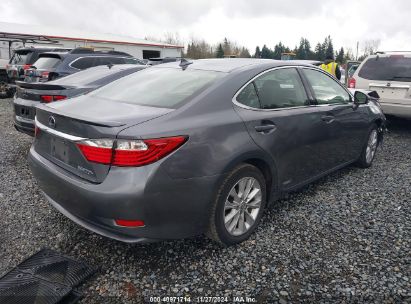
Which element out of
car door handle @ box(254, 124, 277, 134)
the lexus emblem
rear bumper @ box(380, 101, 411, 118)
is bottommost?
rear bumper @ box(380, 101, 411, 118)

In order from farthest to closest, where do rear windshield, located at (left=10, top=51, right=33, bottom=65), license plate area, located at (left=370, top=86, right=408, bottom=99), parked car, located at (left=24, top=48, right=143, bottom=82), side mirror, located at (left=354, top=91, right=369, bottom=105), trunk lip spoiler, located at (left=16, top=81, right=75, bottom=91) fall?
rear windshield, located at (left=10, top=51, right=33, bottom=65) → parked car, located at (left=24, top=48, right=143, bottom=82) → license plate area, located at (left=370, top=86, right=408, bottom=99) → trunk lip spoiler, located at (left=16, top=81, right=75, bottom=91) → side mirror, located at (left=354, top=91, right=369, bottom=105)

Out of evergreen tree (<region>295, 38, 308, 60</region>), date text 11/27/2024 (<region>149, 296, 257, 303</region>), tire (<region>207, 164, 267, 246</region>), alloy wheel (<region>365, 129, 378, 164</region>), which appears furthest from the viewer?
evergreen tree (<region>295, 38, 308, 60</region>)

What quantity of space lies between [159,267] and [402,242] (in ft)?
6.99

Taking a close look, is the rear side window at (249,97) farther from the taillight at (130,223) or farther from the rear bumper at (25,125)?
the rear bumper at (25,125)

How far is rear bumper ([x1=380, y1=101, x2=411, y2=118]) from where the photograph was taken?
6.69m

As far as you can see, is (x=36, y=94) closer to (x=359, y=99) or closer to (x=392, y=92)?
(x=359, y=99)

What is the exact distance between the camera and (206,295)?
2346 millimetres

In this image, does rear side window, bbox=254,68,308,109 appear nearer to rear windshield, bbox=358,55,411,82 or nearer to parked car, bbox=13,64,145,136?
parked car, bbox=13,64,145,136

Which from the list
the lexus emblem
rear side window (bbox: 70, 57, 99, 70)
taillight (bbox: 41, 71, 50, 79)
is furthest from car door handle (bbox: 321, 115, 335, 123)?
taillight (bbox: 41, 71, 50, 79)

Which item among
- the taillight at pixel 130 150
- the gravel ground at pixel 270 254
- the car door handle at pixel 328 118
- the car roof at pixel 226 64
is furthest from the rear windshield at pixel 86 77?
the car door handle at pixel 328 118

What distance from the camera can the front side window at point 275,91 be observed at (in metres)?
2.93

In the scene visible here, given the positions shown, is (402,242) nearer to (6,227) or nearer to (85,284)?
(85,284)

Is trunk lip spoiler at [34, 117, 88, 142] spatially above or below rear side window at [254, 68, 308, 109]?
below

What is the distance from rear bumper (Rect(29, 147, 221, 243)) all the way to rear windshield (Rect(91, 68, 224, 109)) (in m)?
0.62
